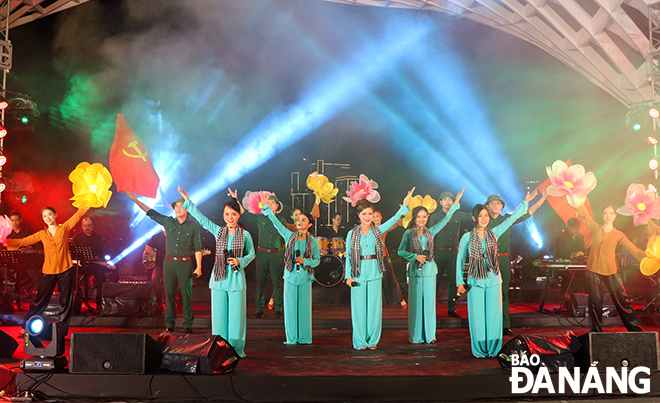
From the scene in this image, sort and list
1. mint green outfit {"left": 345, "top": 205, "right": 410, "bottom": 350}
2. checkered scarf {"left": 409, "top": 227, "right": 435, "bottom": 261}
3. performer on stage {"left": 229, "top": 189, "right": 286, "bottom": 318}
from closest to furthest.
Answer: mint green outfit {"left": 345, "top": 205, "right": 410, "bottom": 350}, checkered scarf {"left": 409, "top": 227, "right": 435, "bottom": 261}, performer on stage {"left": 229, "top": 189, "right": 286, "bottom": 318}

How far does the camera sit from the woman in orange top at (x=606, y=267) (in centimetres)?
529

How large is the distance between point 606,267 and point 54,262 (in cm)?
613

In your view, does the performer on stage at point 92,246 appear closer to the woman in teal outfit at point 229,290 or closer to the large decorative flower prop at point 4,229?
the large decorative flower prop at point 4,229

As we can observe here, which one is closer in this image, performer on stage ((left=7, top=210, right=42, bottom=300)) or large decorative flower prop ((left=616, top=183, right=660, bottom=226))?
large decorative flower prop ((left=616, top=183, right=660, bottom=226))

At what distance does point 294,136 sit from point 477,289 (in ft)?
26.7

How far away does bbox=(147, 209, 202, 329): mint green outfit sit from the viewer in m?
5.70

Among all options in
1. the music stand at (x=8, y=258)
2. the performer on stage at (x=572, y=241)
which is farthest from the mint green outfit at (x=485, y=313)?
the music stand at (x=8, y=258)

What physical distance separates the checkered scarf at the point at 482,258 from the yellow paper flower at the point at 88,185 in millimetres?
3635

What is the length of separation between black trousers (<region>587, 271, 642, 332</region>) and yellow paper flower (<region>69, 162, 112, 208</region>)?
529 cm

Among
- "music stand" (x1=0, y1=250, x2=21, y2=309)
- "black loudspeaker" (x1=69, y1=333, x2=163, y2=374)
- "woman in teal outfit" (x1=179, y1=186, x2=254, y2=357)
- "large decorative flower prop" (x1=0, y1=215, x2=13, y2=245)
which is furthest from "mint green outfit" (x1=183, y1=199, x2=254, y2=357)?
"music stand" (x1=0, y1=250, x2=21, y2=309)

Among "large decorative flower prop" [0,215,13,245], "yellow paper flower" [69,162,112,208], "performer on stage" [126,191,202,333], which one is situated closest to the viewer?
"yellow paper flower" [69,162,112,208]

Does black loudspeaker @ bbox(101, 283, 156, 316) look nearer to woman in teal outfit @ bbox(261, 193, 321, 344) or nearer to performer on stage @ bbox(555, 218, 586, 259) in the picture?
woman in teal outfit @ bbox(261, 193, 321, 344)

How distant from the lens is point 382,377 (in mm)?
3730

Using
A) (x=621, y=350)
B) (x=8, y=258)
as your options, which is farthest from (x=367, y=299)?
(x=8, y=258)
